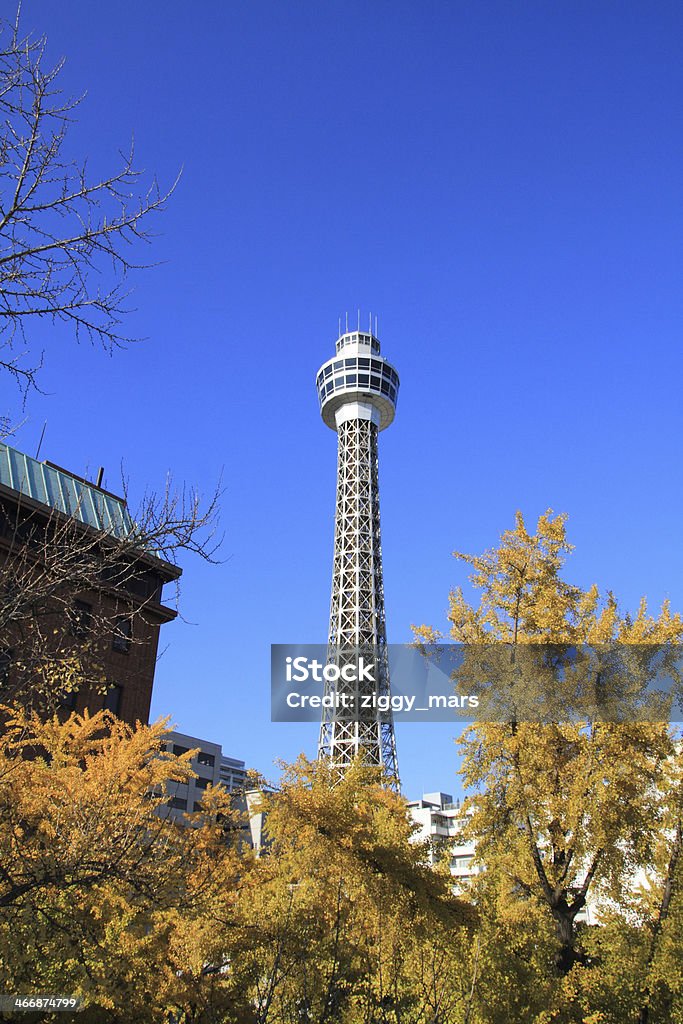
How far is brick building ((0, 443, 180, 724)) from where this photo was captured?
292 inches

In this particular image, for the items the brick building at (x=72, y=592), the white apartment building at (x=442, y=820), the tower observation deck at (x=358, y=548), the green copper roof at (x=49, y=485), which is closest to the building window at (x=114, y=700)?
the brick building at (x=72, y=592)

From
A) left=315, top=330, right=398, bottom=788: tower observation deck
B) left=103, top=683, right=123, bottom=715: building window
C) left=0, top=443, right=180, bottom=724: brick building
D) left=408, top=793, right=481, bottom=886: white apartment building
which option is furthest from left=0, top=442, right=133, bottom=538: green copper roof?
left=315, top=330, right=398, bottom=788: tower observation deck

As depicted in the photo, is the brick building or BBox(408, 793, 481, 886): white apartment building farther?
BBox(408, 793, 481, 886): white apartment building

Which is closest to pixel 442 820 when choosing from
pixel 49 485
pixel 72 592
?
pixel 49 485

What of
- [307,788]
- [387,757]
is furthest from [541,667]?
[387,757]

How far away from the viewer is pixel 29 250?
23.4 ft

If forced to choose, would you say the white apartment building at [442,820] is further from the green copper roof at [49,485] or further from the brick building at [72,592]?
the green copper roof at [49,485]

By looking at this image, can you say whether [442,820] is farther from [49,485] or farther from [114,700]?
[49,485]

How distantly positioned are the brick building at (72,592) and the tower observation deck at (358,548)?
39.8 m

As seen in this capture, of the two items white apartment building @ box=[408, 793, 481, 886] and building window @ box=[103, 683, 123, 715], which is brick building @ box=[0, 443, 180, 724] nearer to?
building window @ box=[103, 683, 123, 715]

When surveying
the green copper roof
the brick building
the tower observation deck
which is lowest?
the brick building

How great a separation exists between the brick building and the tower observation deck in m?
39.8

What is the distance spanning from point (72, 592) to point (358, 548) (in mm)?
79160

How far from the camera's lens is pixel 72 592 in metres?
7.82
